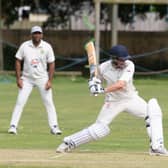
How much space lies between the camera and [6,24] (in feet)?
159

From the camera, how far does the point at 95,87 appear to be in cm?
1260

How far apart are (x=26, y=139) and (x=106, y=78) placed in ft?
10.9

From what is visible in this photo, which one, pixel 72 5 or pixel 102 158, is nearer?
pixel 102 158

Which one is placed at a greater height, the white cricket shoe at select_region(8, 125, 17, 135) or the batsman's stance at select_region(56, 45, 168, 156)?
the batsman's stance at select_region(56, 45, 168, 156)

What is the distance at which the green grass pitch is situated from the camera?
40.1 ft

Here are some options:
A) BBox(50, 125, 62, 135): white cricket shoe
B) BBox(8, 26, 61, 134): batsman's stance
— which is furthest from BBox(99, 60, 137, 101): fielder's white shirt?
BBox(50, 125, 62, 135): white cricket shoe

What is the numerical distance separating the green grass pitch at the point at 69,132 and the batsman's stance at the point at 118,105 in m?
0.26

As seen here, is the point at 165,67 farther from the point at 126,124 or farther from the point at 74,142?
the point at 74,142

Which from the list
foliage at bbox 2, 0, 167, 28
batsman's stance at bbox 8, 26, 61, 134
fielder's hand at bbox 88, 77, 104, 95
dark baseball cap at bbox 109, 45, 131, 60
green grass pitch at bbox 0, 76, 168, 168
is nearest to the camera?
green grass pitch at bbox 0, 76, 168, 168

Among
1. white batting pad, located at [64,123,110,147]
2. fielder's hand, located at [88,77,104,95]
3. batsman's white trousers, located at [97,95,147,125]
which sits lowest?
white batting pad, located at [64,123,110,147]

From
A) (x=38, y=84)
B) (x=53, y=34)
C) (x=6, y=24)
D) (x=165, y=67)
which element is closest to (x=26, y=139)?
(x=38, y=84)

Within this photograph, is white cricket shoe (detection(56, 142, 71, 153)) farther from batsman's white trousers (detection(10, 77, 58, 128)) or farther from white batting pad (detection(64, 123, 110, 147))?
batsman's white trousers (detection(10, 77, 58, 128))

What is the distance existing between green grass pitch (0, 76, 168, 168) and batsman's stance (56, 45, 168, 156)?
0.26 metres

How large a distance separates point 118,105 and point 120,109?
7 cm
